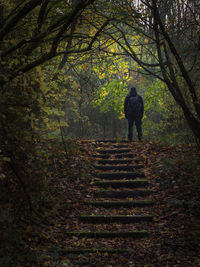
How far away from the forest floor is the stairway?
79 millimetres

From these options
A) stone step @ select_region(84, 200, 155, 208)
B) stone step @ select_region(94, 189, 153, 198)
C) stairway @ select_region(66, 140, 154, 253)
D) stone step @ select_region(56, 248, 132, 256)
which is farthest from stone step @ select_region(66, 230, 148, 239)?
stone step @ select_region(94, 189, 153, 198)

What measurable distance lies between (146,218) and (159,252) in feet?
4.28

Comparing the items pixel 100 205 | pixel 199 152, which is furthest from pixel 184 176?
pixel 100 205

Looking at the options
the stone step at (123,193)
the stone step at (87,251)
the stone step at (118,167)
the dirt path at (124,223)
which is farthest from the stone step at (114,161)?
the stone step at (87,251)

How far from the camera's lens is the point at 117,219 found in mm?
6410

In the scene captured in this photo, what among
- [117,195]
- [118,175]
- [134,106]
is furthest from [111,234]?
[134,106]

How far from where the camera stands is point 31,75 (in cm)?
514

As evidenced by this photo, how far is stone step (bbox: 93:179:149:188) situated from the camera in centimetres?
817

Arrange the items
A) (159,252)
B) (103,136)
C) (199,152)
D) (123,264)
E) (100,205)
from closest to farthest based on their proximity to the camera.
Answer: (123,264)
(159,252)
(100,205)
(199,152)
(103,136)

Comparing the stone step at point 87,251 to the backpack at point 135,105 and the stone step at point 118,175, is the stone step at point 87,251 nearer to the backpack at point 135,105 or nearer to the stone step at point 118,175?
the stone step at point 118,175

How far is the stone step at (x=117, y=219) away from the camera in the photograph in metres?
6.38

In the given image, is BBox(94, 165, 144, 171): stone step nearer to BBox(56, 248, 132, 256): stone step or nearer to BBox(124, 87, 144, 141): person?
BBox(124, 87, 144, 141): person

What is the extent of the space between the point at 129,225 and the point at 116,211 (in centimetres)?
73

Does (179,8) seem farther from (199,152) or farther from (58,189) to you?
(58,189)
